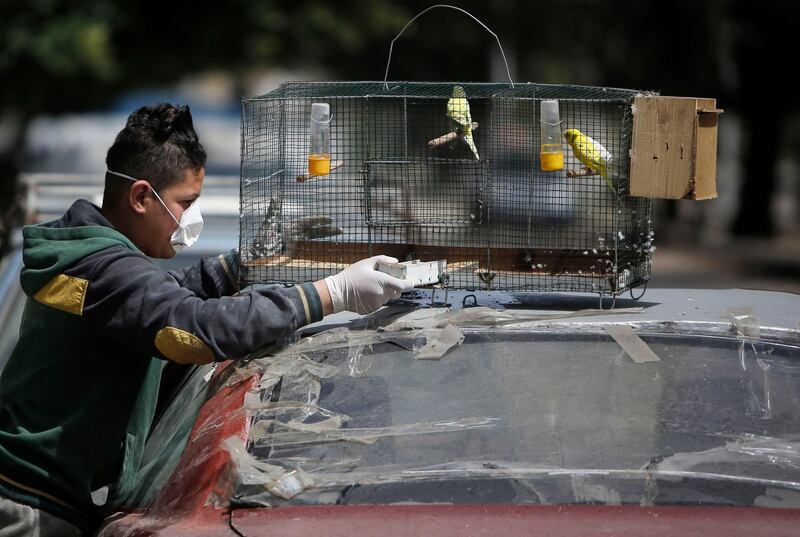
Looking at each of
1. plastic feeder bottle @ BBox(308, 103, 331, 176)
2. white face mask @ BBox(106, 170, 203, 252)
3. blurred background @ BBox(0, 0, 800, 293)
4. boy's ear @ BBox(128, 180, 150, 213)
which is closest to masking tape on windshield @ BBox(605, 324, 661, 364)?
plastic feeder bottle @ BBox(308, 103, 331, 176)

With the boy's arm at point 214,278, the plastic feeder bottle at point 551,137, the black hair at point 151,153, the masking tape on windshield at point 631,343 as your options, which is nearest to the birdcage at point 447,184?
the plastic feeder bottle at point 551,137

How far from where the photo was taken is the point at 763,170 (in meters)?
20.0

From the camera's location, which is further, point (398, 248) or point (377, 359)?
point (398, 248)

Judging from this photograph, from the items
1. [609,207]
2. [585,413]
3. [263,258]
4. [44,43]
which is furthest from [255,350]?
[44,43]

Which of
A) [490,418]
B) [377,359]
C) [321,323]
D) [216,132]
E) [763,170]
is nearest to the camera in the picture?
[490,418]

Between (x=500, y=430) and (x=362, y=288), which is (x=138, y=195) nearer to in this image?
(x=362, y=288)

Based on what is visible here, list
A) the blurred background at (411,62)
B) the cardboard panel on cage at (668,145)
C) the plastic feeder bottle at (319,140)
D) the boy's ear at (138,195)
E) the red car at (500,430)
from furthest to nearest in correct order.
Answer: the blurred background at (411,62) → the plastic feeder bottle at (319,140) → the cardboard panel on cage at (668,145) → the boy's ear at (138,195) → the red car at (500,430)

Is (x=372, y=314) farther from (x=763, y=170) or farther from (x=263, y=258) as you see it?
(x=763, y=170)

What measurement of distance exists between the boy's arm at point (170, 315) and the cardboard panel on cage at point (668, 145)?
1.08m

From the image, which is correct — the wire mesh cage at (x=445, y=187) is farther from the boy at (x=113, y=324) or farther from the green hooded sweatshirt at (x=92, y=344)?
the green hooded sweatshirt at (x=92, y=344)

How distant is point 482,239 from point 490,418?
1.00 m

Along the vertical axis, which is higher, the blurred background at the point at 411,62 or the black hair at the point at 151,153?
the blurred background at the point at 411,62

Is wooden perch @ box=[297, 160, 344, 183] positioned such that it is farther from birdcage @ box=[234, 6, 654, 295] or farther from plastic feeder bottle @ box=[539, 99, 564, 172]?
plastic feeder bottle @ box=[539, 99, 564, 172]

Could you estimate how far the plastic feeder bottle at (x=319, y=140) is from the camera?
10.4 ft
